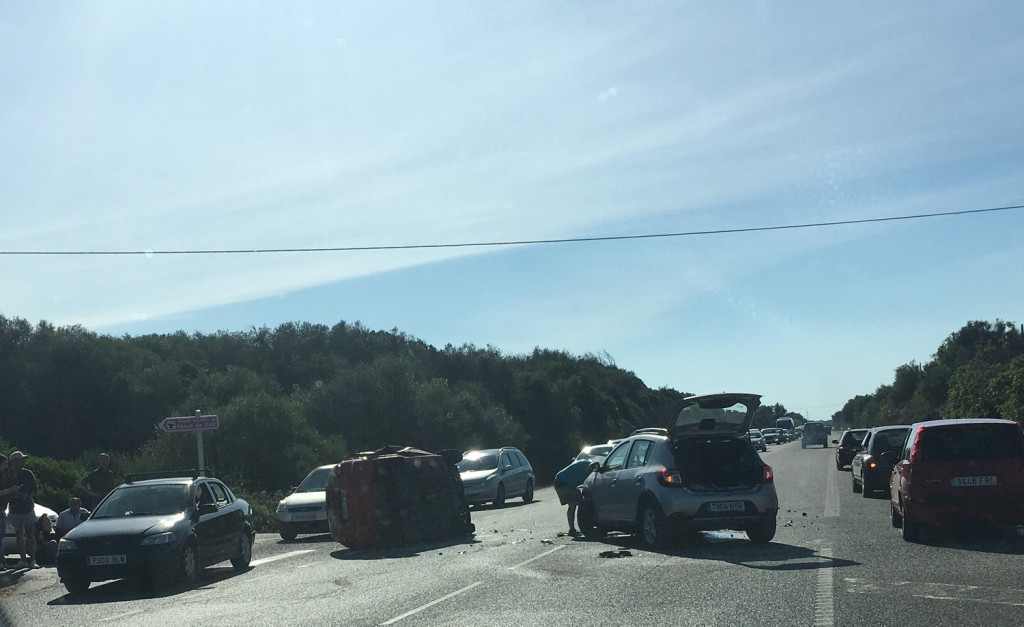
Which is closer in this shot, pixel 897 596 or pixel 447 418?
pixel 897 596

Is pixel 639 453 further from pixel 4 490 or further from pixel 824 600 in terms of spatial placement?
pixel 4 490

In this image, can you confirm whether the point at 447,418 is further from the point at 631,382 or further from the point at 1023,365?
the point at 631,382

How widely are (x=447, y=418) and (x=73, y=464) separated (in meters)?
20.8

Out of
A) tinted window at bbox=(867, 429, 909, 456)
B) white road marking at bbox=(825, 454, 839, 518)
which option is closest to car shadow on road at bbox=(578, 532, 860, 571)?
white road marking at bbox=(825, 454, 839, 518)

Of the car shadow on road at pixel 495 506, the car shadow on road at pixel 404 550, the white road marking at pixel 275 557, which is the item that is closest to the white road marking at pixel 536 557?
the car shadow on road at pixel 404 550

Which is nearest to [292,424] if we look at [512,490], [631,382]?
[512,490]

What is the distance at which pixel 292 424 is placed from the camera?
34594 millimetres

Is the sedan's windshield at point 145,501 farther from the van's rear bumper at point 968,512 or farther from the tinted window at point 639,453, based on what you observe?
the van's rear bumper at point 968,512

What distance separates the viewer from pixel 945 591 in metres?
9.46

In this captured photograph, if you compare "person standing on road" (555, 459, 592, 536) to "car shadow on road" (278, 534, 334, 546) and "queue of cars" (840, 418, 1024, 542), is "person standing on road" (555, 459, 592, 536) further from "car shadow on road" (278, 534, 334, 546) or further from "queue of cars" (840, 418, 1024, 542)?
"queue of cars" (840, 418, 1024, 542)

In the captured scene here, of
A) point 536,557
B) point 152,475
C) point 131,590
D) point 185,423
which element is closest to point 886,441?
point 536,557

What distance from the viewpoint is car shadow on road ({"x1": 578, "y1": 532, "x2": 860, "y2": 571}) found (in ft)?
38.6

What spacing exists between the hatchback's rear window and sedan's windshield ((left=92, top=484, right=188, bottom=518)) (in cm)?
1043

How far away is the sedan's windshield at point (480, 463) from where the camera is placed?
27609 mm
